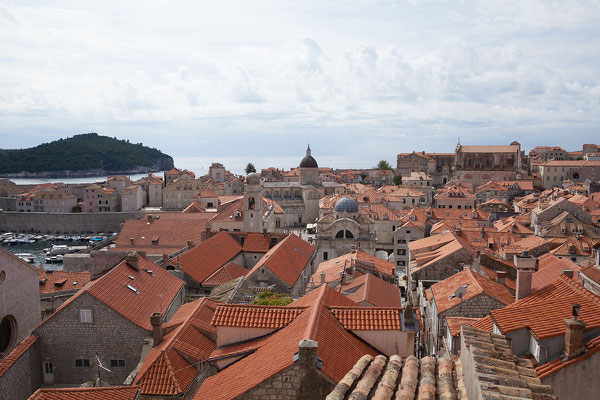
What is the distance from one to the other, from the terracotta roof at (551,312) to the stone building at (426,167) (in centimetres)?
10420

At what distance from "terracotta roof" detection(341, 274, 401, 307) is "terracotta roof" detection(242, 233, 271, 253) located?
13.7 meters

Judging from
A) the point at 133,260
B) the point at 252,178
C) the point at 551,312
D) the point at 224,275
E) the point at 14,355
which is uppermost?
the point at 252,178

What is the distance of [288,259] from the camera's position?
3234 centimetres

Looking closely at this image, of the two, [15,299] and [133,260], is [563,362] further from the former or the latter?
[15,299]

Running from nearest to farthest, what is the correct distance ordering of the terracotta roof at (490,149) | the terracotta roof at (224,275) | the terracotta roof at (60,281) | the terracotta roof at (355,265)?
the terracotta roof at (355,265) < the terracotta roof at (224,275) < the terracotta roof at (60,281) < the terracotta roof at (490,149)

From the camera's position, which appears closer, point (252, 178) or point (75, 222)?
point (252, 178)

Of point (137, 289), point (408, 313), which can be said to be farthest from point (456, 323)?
point (137, 289)

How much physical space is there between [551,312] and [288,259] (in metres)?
21.9

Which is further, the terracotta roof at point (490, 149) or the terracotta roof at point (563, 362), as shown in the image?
the terracotta roof at point (490, 149)

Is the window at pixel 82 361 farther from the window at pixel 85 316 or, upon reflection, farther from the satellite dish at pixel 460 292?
the satellite dish at pixel 460 292

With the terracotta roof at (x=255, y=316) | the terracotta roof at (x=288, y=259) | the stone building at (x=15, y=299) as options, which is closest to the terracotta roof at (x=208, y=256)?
the terracotta roof at (x=288, y=259)

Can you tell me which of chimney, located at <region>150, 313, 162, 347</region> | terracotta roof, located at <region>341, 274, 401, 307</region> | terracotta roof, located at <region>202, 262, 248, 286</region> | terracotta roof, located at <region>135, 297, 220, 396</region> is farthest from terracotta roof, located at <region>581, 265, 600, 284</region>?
terracotta roof, located at <region>202, 262, 248, 286</region>

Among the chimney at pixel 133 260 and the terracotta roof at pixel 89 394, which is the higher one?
the chimney at pixel 133 260

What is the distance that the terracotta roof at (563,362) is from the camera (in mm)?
9484
